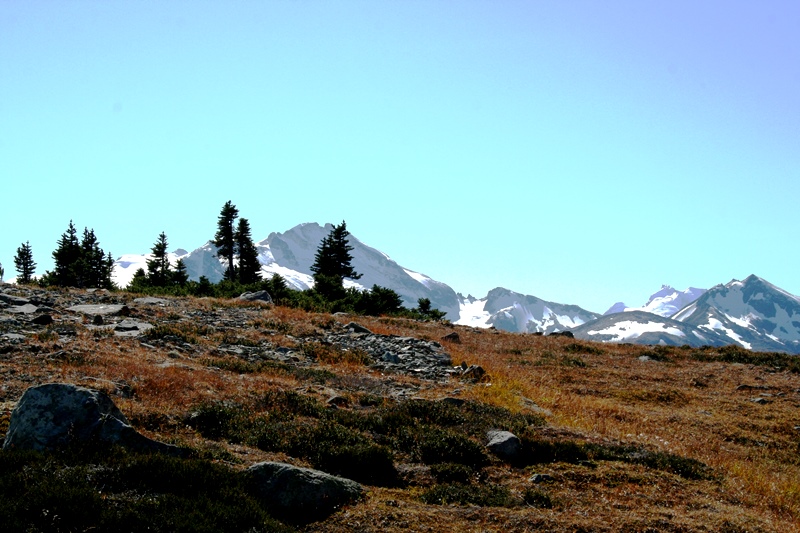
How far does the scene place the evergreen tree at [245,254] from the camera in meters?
76.9

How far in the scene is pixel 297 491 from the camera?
30.6ft

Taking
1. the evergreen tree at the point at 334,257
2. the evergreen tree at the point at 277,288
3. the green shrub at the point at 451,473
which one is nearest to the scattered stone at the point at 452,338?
the evergreen tree at the point at 277,288

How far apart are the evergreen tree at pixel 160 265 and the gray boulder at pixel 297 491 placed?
2456 inches

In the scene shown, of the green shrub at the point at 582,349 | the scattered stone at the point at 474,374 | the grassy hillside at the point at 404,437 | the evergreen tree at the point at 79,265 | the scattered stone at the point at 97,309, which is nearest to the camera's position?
the grassy hillside at the point at 404,437

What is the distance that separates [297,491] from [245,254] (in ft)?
234

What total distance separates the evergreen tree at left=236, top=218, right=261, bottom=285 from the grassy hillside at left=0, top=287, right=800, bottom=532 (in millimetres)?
51901

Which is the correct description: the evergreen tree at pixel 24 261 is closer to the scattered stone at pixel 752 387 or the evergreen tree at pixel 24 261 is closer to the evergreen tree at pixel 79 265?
the evergreen tree at pixel 79 265

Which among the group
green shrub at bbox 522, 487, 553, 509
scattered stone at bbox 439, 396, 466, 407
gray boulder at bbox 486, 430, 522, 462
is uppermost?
scattered stone at bbox 439, 396, 466, 407

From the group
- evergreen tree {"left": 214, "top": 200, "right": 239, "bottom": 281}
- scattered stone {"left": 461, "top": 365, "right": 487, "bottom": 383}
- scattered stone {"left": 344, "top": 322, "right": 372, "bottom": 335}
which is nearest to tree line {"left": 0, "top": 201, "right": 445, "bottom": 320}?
evergreen tree {"left": 214, "top": 200, "right": 239, "bottom": 281}

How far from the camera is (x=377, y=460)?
36.6 ft

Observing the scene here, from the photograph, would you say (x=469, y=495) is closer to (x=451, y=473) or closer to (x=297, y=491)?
(x=451, y=473)

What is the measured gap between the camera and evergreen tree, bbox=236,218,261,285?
3027 inches

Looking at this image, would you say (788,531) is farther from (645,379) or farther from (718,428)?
(645,379)

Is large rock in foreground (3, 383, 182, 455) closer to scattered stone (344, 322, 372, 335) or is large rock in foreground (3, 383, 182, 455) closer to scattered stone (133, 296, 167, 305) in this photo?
scattered stone (344, 322, 372, 335)
